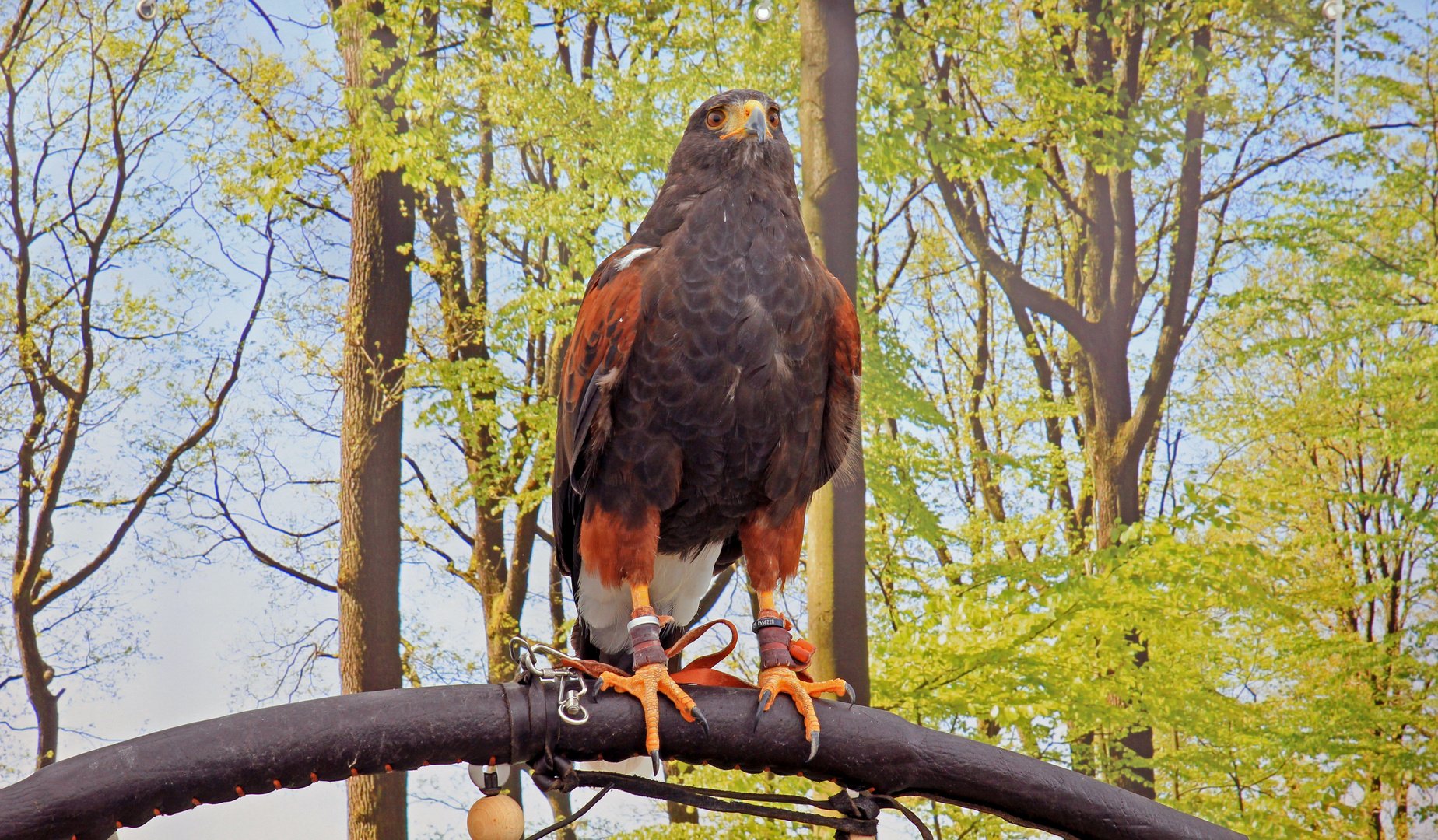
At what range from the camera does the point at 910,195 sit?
4.91 meters

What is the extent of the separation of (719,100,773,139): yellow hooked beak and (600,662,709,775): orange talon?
603mm

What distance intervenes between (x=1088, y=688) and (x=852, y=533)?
4.66 ft

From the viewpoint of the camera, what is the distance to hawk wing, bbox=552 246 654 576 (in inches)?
41.8

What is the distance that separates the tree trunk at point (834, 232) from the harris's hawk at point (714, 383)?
1.95 metres

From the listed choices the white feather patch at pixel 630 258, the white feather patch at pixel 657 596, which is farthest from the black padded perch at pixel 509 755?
the white feather patch at pixel 630 258

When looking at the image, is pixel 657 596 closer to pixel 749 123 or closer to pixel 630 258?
pixel 630 258

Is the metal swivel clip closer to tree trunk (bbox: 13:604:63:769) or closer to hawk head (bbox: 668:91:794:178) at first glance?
hawk head (bbox: 668:91:794:178)

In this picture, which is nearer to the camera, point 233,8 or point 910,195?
point 233,8

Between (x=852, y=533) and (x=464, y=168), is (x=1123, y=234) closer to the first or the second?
(x=852, y=533)

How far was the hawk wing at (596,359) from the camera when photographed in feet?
3.48

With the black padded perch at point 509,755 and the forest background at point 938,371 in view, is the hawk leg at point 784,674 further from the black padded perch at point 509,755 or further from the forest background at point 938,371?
the forest background at point 938,371

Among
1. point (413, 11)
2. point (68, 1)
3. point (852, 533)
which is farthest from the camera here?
point (68, 1)

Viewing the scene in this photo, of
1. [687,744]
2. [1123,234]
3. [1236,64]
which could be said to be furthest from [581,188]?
[687,744]

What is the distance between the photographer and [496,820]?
0.86m
